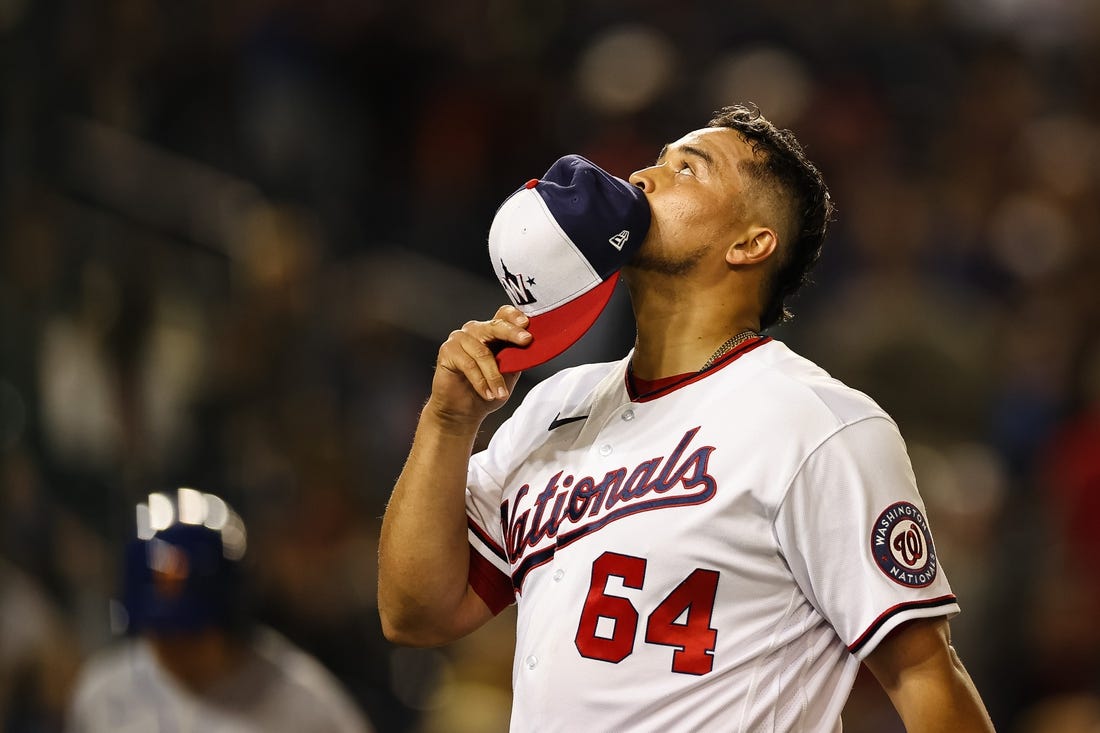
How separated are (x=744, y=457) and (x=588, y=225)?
1.55 feet

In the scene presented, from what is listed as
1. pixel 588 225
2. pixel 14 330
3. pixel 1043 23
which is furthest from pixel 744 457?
pixel 1043 23

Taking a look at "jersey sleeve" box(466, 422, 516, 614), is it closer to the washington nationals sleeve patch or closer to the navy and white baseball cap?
the navy and white baseball cap

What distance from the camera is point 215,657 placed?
12.6 ft

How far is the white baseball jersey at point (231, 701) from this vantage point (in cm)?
383

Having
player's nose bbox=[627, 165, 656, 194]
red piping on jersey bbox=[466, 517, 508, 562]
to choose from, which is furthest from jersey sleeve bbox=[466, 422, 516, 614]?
player's nose bbox=[627, 165, 656, 194]

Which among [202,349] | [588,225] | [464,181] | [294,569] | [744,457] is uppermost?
[588,225]

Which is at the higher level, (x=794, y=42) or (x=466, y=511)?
(x=794, y=42)

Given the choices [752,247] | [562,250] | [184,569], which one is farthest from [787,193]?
[184,569]

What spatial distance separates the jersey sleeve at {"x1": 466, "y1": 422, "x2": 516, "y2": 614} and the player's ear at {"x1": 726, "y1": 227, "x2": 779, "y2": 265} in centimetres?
57

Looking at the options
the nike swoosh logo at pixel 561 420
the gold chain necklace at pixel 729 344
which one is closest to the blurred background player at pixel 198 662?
the nike swoosh logo at pixel 561 420

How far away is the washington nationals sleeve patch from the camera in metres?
2.20

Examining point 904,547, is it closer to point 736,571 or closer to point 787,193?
point 736,571

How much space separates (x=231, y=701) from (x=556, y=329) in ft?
6.23

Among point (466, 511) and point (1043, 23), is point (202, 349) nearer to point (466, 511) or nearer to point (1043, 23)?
point (466, 511)
